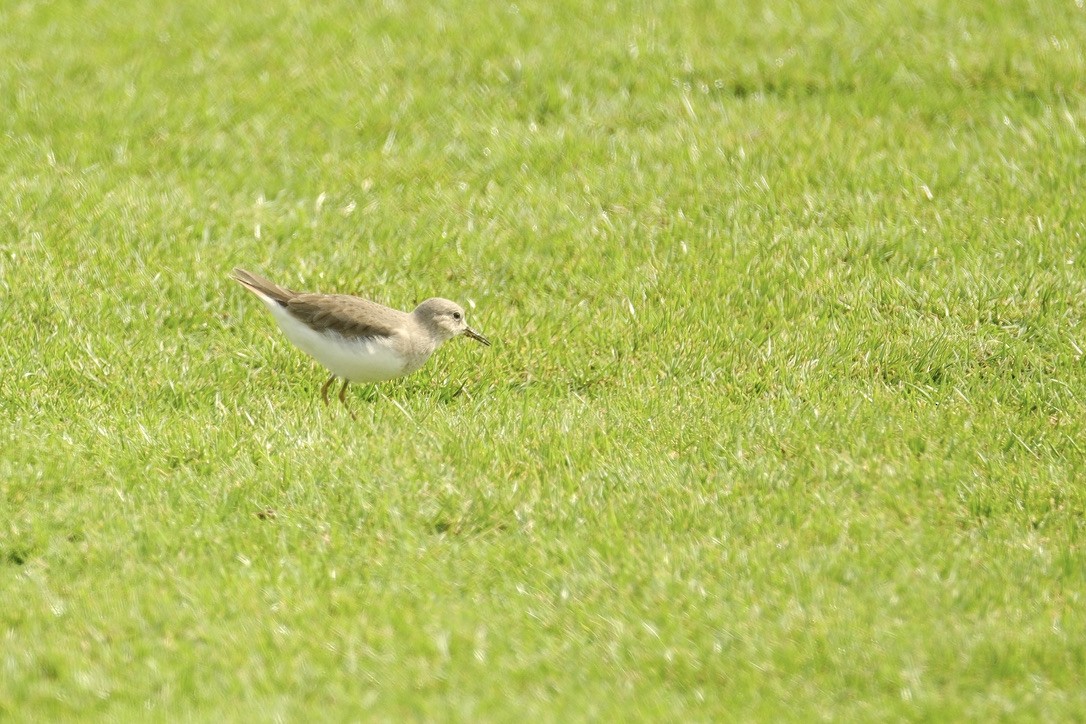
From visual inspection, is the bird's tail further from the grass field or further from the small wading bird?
the grass field

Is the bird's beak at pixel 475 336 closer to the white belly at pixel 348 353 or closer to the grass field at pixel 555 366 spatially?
the grass field at pixel 555 366

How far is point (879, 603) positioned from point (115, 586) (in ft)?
10.9

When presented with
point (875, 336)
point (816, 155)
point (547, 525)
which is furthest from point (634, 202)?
point (547, 525)

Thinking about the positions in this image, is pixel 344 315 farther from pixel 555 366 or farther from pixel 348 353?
pixel 555 366

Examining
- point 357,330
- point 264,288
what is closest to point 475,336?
point 357,330

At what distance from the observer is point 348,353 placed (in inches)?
300

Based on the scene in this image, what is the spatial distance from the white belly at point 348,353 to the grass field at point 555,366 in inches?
11.1

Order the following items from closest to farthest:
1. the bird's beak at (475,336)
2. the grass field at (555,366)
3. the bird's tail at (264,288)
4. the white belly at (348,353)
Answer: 1. the grass field at (555,366)
2. the white belly at (348,353)
3. the bird's tail at (264,288)
4. the bird's beak at (475,336)

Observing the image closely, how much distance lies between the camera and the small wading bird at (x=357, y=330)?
764cm

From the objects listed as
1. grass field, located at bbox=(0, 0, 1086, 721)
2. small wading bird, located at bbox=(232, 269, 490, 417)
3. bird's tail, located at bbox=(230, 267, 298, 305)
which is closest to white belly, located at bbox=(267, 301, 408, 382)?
small wading bird, located at bbox=(232, 269, 490, 417)

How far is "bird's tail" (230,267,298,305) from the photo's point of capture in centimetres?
800

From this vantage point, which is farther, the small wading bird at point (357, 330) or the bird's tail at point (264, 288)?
the bird's tail at point (264, 288)

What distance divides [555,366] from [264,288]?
1769mm

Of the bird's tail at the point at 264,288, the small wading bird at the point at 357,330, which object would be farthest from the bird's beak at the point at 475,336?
the bird's tail at the point at 264,288
